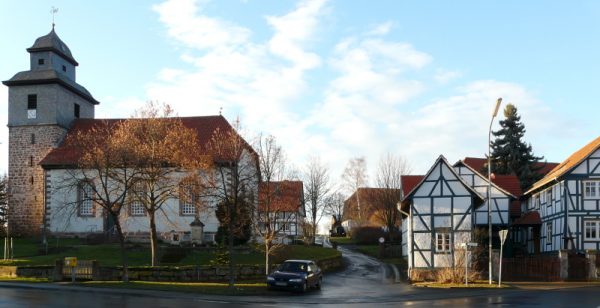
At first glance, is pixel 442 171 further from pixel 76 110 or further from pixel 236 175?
pixel 76 110

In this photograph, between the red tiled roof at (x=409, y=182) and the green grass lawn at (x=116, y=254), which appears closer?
the green grass lawn at (x=116, y=254)

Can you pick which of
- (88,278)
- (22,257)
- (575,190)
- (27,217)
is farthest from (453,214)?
(27,217)

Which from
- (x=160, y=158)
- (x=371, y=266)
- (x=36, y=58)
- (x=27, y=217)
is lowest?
(x=371, y=266)

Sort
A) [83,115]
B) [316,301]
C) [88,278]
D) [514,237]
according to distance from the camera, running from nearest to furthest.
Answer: [316,301] → [88,278] → [514,237] → [83,115]

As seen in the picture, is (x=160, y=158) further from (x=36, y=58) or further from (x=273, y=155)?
(x=36, y=58)

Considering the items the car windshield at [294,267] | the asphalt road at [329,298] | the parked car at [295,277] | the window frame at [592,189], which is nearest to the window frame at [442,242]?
the asphalt road at [329,298]

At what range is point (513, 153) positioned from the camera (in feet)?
188

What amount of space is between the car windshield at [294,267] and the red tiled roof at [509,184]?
81.3 feet

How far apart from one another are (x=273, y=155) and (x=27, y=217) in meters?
29.6

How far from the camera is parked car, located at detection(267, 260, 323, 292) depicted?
29797 millimetres

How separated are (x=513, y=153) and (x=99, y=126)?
1489 inches

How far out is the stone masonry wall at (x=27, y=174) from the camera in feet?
184

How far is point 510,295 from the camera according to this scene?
2778 cm

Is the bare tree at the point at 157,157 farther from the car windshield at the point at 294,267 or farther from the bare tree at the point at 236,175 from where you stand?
the car windshield at the point at 294,267
